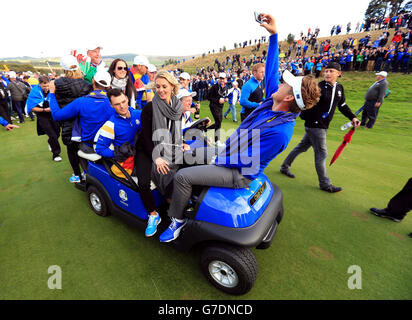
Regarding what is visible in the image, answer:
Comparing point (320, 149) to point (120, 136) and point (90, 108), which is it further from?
point (90, 108)

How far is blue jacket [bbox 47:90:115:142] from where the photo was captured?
2889mm

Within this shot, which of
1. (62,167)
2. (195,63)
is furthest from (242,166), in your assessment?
(195,63)

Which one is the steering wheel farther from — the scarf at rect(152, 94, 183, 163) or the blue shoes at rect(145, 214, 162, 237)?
the blue shoes at rect(145, 214, 162, 237)

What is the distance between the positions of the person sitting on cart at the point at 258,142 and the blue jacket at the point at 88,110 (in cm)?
179

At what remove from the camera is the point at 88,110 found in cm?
290

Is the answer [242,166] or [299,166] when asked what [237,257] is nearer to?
[242,166]

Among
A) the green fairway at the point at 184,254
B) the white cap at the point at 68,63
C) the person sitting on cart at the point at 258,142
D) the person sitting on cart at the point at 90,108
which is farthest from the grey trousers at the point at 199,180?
the white cap at the point at 68,63

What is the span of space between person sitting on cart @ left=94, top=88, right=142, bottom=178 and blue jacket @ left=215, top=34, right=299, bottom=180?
1222 mm

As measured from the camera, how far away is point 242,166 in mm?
1885

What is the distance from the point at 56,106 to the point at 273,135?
3142mm

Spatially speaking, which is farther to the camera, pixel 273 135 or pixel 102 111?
pixel 102 111

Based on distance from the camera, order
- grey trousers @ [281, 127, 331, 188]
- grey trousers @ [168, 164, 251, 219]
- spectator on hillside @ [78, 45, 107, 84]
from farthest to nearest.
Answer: spectator on hillside @ [78, 45, 107, 84] < grey trousers @ [281, 127, 331, 188] < grey trousers @ [168, 164, 251, 219]

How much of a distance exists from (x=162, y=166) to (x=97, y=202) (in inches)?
64.0

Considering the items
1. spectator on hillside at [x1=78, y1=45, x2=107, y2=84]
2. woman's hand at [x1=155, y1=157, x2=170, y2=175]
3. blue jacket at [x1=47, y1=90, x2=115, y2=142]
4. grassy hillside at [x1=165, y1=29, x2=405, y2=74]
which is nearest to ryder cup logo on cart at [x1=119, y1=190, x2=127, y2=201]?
woman's hand at [x1=155, y1=157, x2=170, y2=175]
